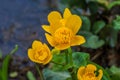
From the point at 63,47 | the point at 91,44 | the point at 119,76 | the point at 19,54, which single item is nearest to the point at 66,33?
the point at 63,47

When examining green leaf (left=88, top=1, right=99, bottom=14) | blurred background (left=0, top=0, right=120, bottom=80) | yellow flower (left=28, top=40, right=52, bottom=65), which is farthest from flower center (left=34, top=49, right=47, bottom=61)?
green leaf (left=88, top=1, right=99, bottom=14)

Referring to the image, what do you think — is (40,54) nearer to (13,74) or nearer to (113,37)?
(113,37)

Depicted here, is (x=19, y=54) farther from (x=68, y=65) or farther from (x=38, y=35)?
(x=68, y=65)

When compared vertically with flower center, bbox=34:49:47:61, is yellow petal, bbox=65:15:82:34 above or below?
above

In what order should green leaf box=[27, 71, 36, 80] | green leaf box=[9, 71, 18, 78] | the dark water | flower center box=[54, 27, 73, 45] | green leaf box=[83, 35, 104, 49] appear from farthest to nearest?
the dark water → green leaf box=[9, 71, 18, 78] → green leaf box=[27, 71, 36, 80] → green leaf box=[83, 35, 104, 49] → flower center box=[54, 27, 73, 45]

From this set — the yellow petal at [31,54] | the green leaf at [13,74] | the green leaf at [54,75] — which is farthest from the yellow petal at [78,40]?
the green leaf at [13,74]

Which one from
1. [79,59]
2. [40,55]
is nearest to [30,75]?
[79,59]

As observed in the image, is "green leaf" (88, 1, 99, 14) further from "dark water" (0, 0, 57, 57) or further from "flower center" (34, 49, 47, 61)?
"flower center" (34, 49, 47, 61)
